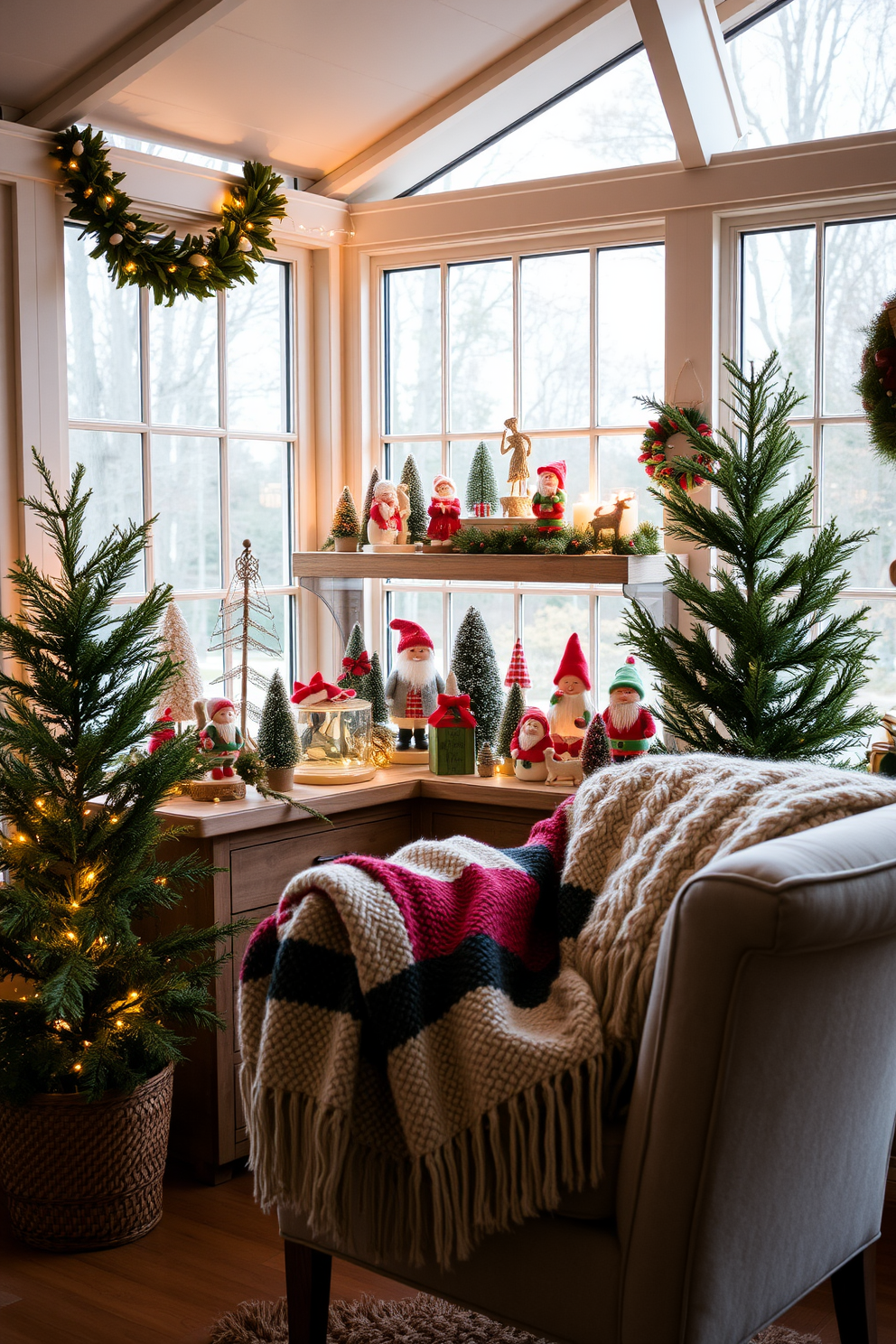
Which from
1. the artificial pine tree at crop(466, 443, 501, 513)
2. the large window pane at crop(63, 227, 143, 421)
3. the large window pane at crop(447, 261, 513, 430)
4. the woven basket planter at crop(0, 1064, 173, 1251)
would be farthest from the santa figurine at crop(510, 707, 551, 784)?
the large window pane at crop(63, 227, 143, 421)

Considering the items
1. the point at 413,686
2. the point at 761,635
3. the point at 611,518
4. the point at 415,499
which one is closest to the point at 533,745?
the point at 413,686

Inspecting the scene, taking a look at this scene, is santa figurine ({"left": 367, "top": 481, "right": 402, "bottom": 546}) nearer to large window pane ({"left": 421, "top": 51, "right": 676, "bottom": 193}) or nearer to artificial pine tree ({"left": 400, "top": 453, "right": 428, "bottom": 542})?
artificial pine tree ({"left": 400, "top": 453, "right": 428, "bottom": 542})

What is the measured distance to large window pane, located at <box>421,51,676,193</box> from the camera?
9.50 feet

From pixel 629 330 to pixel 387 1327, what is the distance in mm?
2117

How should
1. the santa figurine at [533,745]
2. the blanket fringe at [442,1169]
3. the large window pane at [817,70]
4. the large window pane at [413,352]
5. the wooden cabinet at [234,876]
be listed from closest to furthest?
1. the blanket fringe at [442,1169]
2. the wooden cabinet at [234,876]
3. the large window pane at [817,70]
4. the santa figurine at [533,745]
5. the large window pane at [413,352]

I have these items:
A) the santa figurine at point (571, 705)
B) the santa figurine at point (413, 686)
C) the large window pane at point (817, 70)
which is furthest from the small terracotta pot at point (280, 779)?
the large window pane at point (817, 70)

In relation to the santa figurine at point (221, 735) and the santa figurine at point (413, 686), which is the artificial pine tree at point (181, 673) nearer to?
the santa figurine at point (221, 735)

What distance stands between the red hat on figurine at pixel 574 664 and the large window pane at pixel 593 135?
43.4 inches

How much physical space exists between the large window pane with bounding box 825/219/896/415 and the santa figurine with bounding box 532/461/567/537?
59 centimetres

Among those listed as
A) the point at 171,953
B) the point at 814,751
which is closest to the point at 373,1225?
the point at 171,953

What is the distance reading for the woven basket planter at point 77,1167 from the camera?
2.18 m

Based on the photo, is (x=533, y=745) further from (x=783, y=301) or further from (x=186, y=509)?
(x=783, y=301)

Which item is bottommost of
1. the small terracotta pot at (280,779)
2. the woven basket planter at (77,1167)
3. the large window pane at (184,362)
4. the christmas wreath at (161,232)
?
the woven basket planter at (77,1167)

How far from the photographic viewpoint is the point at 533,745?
2.73 meters
